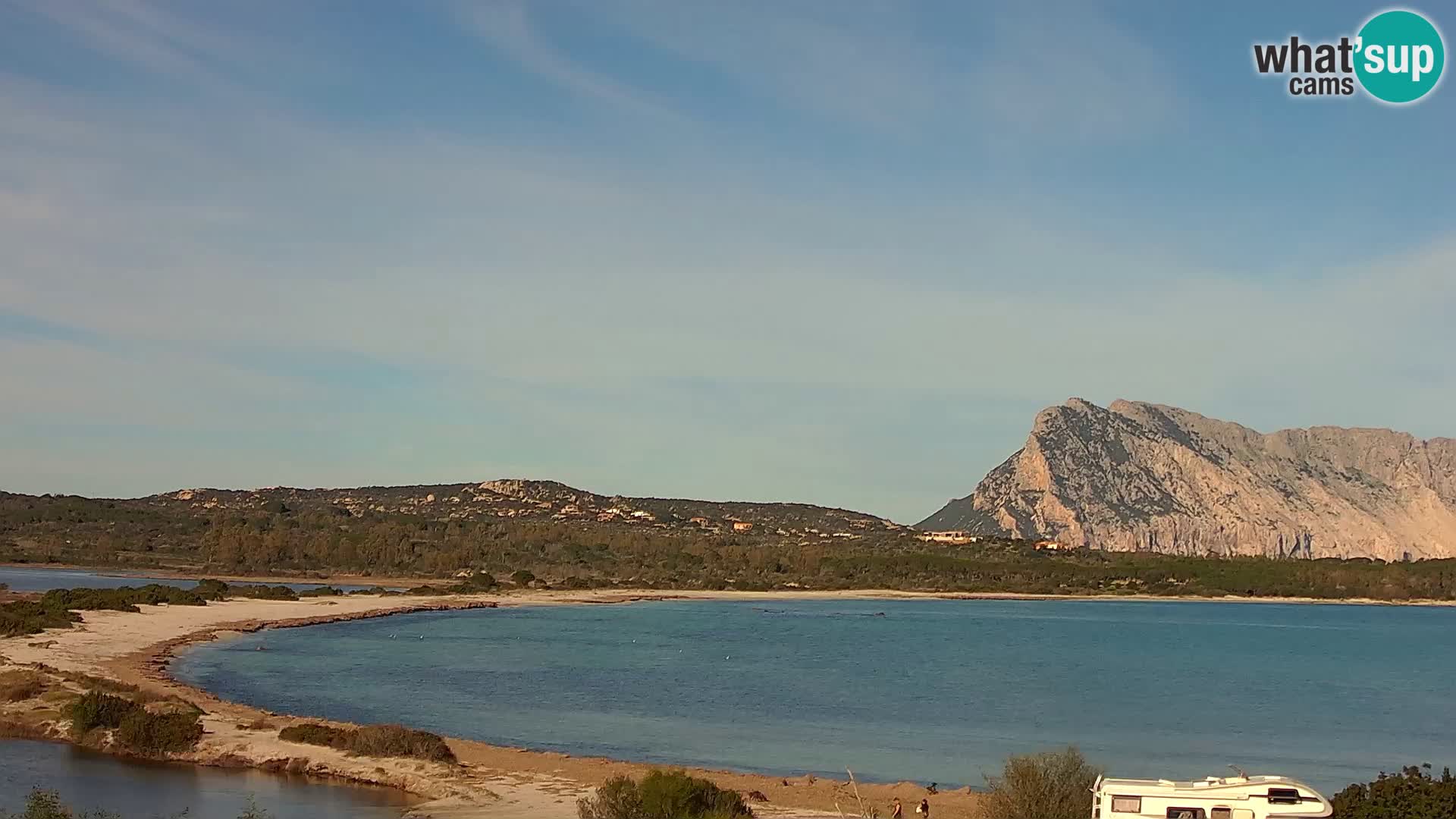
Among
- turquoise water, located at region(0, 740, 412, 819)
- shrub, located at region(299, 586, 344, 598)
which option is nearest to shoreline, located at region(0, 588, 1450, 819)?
turquoise water, located at region(0, 740, 412, 819)

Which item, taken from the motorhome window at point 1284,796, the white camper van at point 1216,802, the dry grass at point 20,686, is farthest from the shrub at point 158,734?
the motorhome window at point 1284,796

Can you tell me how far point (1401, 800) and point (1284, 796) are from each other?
12.1 ft

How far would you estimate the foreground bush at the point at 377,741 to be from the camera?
103 ft

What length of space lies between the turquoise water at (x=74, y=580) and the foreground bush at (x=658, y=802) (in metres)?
81.1

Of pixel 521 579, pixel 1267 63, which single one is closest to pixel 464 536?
pixel 521 579

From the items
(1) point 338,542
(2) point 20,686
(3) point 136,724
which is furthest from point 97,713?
(1) point 338,542

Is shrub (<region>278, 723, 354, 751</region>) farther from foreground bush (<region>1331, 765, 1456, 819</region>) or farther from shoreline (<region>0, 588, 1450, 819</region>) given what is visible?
foreground bush (<region>1331, 765, 1456, 819</region>)

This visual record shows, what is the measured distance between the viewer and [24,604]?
67.7 meters

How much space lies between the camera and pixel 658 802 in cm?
2286

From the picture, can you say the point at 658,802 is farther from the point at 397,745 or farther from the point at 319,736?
the point at 319,736

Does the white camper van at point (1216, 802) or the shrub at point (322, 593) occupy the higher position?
the shrub at point (322, 593)

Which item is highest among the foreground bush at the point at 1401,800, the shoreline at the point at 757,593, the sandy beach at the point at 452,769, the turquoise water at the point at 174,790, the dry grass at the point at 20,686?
the shoreline at the point at 757,593

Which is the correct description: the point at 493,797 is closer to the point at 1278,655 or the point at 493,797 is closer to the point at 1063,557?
the point at 1278,655

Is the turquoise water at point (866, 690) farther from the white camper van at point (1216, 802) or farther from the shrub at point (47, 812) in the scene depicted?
the shrub at point (47, 812)
